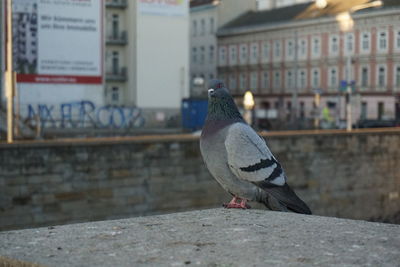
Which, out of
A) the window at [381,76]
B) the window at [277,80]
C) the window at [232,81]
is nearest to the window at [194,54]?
the window at [277,80]

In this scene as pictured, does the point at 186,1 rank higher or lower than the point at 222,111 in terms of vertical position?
higher

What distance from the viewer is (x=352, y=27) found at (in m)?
36.7

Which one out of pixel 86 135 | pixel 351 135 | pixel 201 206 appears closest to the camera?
pixel 201 206

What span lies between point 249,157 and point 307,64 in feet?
127

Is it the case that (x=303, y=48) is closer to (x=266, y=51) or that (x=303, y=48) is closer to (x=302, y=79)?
(x=302, y=79)

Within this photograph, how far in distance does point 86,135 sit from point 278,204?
114ft

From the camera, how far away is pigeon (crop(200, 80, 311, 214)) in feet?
19.8

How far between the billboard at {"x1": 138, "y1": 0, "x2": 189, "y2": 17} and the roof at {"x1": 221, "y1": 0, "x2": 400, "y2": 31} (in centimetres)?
440

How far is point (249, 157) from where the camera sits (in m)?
6.07

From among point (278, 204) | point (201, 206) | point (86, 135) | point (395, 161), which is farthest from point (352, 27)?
point (278, 204)

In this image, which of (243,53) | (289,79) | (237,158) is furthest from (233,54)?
(237,158)

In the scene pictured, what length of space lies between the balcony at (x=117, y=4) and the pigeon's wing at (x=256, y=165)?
4487 centimetres

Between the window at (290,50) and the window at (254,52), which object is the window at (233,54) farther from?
the window at (290,50)

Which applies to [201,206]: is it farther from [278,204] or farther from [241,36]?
[241,36]
